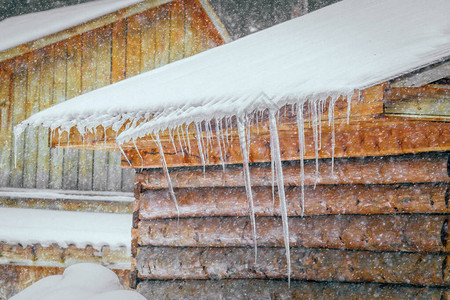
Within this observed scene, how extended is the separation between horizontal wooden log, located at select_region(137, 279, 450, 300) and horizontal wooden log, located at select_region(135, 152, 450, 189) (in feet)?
2.40

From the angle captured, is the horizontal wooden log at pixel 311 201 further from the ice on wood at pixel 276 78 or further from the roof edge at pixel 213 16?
the roof edge at pixel 213 16

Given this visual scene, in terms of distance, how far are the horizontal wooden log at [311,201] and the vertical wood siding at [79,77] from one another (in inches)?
109

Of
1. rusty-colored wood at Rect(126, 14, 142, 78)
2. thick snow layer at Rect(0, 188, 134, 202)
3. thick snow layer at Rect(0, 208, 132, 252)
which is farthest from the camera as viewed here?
rusty-colored wood at Rect(126, 14, 142, 78)

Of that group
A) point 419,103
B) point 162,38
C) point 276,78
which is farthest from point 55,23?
point 419,103

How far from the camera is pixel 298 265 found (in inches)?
150

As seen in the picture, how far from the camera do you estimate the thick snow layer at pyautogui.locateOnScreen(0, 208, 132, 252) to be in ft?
20.9

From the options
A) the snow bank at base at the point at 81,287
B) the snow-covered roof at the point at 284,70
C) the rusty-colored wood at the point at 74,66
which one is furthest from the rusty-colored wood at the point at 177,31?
the snow bank at base at the point at 81,287

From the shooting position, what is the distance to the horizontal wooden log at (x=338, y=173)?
11.0 feet

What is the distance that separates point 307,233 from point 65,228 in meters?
3.89

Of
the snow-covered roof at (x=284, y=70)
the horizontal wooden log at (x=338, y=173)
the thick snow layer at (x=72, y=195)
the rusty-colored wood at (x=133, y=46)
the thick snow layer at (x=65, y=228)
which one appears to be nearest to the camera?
the snow-covered roof at (x=284, y=70)

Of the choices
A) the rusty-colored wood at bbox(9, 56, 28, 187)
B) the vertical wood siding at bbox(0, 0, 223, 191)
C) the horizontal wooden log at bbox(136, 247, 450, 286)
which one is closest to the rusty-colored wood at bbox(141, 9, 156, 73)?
the vertical wood siding at bbox(0, 0, 223, 191)

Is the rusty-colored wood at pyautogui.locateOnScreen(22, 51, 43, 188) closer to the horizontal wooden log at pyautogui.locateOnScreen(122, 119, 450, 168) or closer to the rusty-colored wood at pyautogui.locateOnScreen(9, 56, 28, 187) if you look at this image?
the rusty-colored wood at pyautogui.locateOnScreen(9, 56, 28, 187)

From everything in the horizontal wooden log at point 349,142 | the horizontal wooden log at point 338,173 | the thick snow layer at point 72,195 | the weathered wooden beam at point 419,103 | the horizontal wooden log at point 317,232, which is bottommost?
the horizontal wooden log at point 317,232

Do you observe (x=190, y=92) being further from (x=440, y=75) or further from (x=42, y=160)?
(x=42, y=160)
